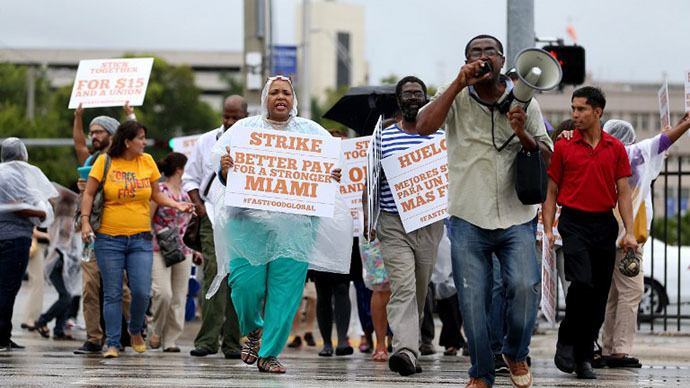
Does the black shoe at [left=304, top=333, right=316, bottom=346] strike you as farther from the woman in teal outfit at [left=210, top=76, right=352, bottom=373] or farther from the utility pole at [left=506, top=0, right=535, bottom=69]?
the woman in teal outfit at [left=210, top=76, right=352, bottom=373]

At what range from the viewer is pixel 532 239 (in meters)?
6.85

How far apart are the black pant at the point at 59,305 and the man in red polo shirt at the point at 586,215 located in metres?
6.63

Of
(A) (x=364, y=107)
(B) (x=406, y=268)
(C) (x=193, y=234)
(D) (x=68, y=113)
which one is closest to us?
(B) (x=406, y=268)

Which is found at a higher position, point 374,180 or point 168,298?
point 374,180

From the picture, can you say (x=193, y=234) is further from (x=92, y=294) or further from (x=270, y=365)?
(x=270, y=365)

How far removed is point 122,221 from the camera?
9.97 meters

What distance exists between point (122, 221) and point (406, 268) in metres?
2.48

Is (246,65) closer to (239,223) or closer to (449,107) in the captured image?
(239,223)

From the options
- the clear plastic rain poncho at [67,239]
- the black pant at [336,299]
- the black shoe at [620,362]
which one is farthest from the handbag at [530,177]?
the clear plastic rain poncho at [67,239]

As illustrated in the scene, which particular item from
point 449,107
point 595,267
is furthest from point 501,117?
point 595,267

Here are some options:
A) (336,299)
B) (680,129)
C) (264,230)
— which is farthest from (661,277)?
(264,230)

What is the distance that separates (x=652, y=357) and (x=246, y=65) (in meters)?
6.75

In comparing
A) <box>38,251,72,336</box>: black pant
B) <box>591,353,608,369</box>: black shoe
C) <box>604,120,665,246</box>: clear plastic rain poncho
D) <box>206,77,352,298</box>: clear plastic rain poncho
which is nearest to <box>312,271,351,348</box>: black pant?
<box>206,77,352,298</box>: clear plastic rain poncho

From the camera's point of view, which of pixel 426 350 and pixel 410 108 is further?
pixel 426 350
